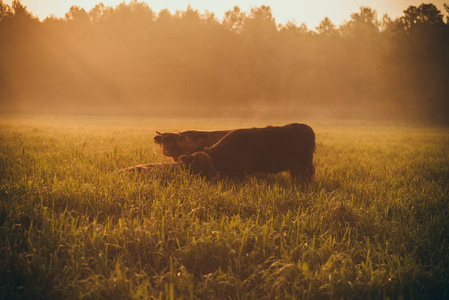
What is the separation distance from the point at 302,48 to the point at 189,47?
1850 centimetres

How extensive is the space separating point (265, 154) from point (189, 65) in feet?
131

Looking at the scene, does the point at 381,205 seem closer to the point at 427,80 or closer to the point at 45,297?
the point at 45,297

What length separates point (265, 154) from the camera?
380cm

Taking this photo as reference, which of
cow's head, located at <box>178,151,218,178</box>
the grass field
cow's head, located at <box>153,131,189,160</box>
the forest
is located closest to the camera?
the grass field

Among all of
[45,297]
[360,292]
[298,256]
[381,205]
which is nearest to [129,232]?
[45,297]

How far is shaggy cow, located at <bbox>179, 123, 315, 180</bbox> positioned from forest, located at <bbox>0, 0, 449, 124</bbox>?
3254cm

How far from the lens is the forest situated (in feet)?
123

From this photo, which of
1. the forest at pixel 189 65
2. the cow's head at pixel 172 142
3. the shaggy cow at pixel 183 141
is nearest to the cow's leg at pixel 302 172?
the shaggy cow at pixel 183 141

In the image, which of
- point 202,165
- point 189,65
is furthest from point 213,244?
point 189,65

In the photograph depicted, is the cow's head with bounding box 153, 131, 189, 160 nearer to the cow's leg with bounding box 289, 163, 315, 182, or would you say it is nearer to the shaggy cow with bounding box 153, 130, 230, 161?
the shaggy cow with bounding box 153, 130, 230, 161

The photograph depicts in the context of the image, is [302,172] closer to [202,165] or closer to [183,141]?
[202,165]

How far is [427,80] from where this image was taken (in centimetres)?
2728

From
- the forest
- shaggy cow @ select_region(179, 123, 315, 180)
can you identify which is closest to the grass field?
shaggy cow @ select_region(179, 123, 315, 180)

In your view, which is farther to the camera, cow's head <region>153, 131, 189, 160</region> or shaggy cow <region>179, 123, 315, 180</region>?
cow's head <region>153, 131, 189, 160</region>
